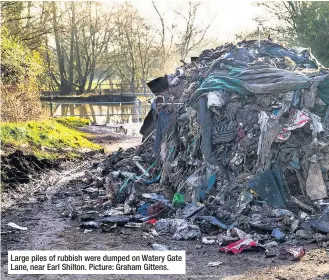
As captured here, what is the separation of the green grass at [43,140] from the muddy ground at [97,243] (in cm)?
260

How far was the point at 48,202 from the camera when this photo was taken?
939cm

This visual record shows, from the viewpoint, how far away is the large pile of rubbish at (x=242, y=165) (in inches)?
279

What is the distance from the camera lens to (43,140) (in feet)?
46.6

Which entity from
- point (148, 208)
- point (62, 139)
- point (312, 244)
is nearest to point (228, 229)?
point (312, 244)

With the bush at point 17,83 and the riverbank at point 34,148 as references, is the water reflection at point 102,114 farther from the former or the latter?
the riverbank at point 34,148

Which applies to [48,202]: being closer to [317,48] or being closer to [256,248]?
[256,248]

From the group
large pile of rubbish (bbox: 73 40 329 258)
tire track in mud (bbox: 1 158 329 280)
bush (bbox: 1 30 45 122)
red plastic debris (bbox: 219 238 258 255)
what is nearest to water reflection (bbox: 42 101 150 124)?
bush (bbox: 1 30 45 122)

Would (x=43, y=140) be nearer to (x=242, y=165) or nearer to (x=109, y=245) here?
(x=242, y=165)

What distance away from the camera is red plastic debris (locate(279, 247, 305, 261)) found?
18.7 feet

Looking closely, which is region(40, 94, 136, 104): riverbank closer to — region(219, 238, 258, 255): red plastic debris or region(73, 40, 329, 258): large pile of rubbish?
region(73, 40, 329, 258): large pile of rubbish

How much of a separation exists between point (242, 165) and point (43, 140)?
806 cm

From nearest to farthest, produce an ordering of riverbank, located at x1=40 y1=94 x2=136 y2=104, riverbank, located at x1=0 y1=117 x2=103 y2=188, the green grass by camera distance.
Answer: riverbank, located at x1=0 y1=117 x2=103 y2=188, the green grass, riverbank, located at x1=40 y1=94 x2=136 y2=104

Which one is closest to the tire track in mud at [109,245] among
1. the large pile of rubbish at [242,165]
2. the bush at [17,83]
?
the large pile of rubbish at [242,165]

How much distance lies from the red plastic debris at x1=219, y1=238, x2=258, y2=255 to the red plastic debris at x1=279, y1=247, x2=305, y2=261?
1.43ft
